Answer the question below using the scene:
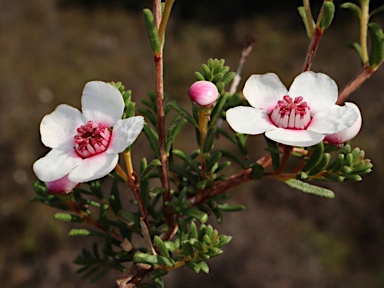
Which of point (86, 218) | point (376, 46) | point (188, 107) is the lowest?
point (188, 107)

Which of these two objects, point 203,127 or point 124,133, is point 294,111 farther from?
point 124,133

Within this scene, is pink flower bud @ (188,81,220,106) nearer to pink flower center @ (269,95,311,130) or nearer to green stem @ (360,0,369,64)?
pink flower center @ (269,95,311,130)

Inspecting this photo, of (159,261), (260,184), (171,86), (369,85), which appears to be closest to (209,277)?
(260,184)

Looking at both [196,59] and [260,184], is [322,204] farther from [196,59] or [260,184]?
[196,59]

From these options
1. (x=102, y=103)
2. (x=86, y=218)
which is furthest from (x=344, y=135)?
(x=86, y=218)

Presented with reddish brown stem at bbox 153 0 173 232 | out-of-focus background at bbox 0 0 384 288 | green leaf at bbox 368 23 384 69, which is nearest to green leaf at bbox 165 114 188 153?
reddish brown stem at bbox 153 0 173 232

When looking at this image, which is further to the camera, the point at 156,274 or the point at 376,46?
the point at 376,46
